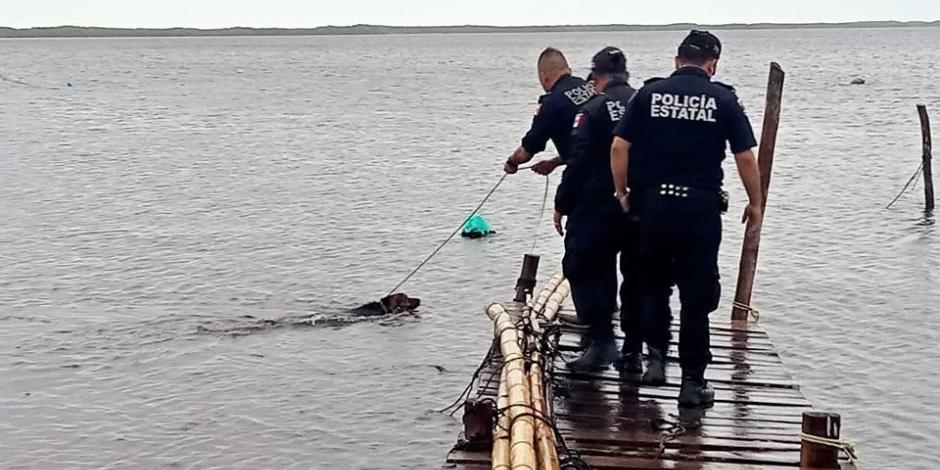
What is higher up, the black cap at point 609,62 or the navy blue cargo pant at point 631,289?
the black cap at point 609,62

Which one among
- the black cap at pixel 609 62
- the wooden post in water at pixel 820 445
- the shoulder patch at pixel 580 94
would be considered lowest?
the wooden post in water at pixel 820 445

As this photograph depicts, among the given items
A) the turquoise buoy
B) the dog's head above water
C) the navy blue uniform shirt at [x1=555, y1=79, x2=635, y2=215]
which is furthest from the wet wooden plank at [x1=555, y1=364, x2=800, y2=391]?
the turquoise buoy

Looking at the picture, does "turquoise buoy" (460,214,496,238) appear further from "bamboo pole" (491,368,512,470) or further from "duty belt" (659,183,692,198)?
"bamboo pole" (491,368,512,470)

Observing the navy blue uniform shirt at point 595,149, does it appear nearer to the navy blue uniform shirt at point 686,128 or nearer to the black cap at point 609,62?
the black cap at point 609,62

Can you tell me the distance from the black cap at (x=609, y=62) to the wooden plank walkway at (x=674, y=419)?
2.05 meters

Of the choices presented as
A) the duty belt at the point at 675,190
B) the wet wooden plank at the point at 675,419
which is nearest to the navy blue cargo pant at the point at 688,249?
the duty belt at the point at 675,190

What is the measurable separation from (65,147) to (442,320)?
91.5ft

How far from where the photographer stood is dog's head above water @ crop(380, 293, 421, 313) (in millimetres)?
15988

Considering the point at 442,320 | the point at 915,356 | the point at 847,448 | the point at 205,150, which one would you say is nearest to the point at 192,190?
the point at 205,150

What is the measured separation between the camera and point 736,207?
2525cm

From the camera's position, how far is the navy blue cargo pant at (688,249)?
7.50 metres

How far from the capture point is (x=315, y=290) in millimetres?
17531

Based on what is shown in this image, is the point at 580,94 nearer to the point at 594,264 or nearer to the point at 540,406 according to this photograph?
the point at 594,264

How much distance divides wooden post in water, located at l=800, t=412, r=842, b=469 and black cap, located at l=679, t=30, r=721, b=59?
2218 millimetres
